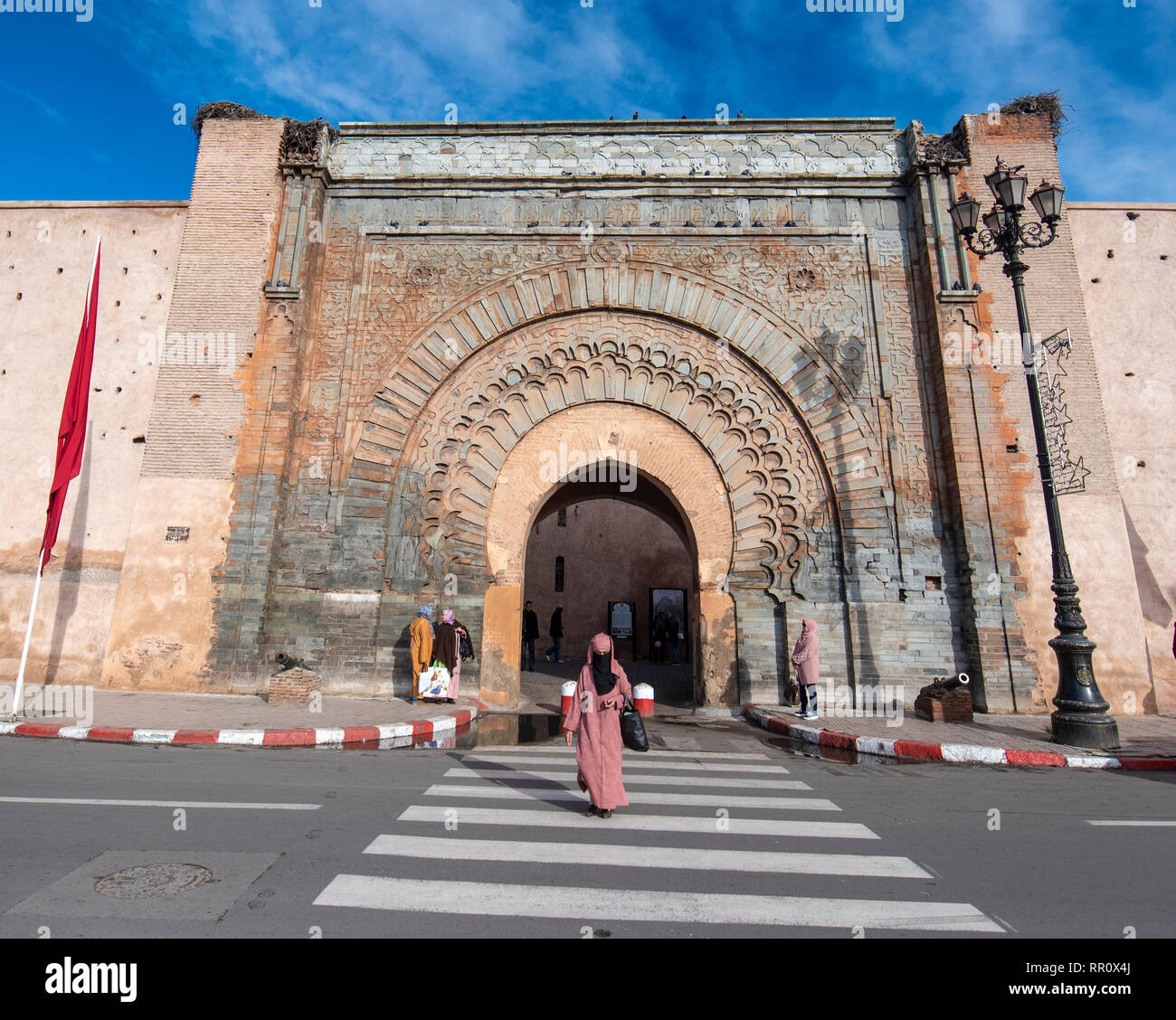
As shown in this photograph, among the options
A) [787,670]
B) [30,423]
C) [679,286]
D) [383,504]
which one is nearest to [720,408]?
[679,286]

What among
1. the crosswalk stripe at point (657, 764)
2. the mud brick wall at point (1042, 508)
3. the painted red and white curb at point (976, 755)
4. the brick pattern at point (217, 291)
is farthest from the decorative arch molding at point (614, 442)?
the crosswalk stripe at point (657, 764)

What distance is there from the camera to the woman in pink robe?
13.2 ft

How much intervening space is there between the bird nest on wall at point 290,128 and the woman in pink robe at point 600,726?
9.88 metres

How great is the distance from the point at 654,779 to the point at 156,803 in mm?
3307

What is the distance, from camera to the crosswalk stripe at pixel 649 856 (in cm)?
312

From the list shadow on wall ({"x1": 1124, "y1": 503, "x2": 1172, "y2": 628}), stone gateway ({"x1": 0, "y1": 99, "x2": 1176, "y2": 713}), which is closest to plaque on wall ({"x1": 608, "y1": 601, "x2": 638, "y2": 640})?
stone gateway ({"x1": 0, "y1": 99, "x2": 1176, "y2": 713})

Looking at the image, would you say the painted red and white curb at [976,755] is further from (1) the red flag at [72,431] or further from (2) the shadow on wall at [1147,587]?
(1) the red flag at [72,431]

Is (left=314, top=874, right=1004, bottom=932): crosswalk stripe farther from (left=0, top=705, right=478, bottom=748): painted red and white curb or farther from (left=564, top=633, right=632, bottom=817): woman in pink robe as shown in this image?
(left=0, top=705, right=478, bottom=748): painted red and white curb

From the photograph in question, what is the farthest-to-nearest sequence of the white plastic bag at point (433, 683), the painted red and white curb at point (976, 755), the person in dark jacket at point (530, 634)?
the person in dark jacket at point (530, 634) → the white plastic bag at point (433, 683) → the painted red and white curb at point (976, 755)

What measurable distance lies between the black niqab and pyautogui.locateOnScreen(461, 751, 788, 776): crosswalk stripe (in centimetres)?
150
